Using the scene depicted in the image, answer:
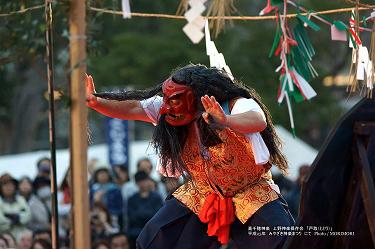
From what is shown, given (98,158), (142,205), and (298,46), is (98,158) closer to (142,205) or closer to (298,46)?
(142,205)

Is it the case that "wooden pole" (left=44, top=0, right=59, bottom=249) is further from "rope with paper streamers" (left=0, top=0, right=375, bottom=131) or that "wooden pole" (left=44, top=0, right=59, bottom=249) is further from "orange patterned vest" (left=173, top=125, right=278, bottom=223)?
"orange patterned vest" (left=173, top=125, right=278, bottom=223)

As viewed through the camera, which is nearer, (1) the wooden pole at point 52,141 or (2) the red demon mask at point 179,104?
(1) the wooden pole at point 52,141

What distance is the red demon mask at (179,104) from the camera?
4.62m

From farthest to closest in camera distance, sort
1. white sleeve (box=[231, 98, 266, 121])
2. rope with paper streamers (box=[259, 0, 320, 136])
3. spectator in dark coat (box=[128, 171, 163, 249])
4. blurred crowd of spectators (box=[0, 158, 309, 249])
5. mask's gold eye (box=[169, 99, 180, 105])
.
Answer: spectator in dark coat (box=[128, 171, 163, 249]), blurred crowd of spectators (box=[0, 158, 309, 249]), rope with paper streamers (box=[259, 0, 320, 136]), mask's gold eye (box=[169, 99, 180, 105]), white sleeve (box=[231, 98, 266, 121])

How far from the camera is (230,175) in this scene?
478cm

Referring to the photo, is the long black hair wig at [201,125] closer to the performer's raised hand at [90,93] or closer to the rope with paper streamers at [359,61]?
the performer's raised hand at [90,93]

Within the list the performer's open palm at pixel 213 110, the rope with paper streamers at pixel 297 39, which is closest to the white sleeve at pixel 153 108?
the rope with paper streamers at pixel 297 39

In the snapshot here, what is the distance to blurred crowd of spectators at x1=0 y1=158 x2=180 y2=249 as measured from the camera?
874cm

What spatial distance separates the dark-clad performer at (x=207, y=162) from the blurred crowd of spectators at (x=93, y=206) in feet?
10.4

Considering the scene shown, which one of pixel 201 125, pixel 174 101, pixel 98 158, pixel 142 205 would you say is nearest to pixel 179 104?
pixel 174 101

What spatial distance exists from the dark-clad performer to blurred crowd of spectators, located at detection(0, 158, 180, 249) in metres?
3.17

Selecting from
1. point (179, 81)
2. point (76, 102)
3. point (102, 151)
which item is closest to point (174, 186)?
point (179, 81)

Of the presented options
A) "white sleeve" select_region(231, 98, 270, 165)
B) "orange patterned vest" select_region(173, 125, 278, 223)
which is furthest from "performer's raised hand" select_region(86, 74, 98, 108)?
"white sleeve" select_region(231, 98, 270, 165)

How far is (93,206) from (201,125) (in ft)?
15.2
